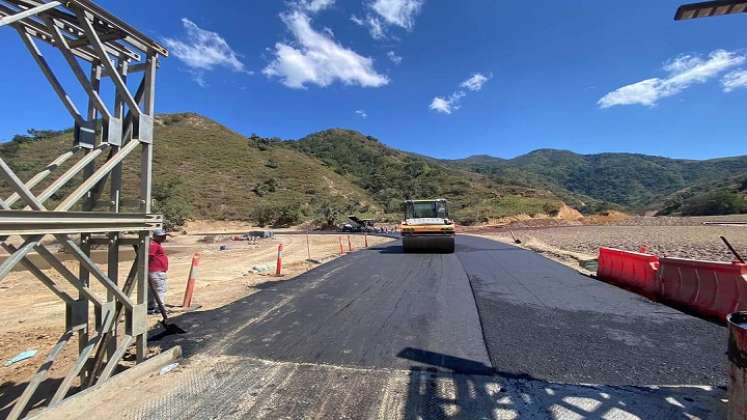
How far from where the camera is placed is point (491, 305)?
24.2ft

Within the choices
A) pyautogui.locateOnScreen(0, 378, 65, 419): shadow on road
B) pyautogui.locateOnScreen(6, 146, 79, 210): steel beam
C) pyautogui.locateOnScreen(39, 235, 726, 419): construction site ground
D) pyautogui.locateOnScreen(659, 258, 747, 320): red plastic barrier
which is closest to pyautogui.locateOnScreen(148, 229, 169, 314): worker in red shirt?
pyautogui.locateOnScreen(39, 235, 726, 419): construction site ground

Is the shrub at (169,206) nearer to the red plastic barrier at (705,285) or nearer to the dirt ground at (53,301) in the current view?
the dirt ground at (53,301)

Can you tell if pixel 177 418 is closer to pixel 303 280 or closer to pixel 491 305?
pixel 491 305

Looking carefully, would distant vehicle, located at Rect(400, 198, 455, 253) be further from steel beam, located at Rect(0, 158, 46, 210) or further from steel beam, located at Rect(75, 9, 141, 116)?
steel beam, located at Rect(0, 158, 46, 210)

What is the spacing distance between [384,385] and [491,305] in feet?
12.8

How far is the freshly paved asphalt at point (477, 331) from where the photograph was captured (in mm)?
4520

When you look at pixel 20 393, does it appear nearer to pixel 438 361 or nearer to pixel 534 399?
pixel 438 361

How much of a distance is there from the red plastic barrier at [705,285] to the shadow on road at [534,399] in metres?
3.28

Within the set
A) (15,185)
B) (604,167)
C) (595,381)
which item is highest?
(604,167)

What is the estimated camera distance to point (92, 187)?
404cm

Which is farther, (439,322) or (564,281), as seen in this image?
(564,281)

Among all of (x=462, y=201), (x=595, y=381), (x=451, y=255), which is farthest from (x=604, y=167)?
(x=595, y=381)

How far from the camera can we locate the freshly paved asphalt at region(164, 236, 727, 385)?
4.52m

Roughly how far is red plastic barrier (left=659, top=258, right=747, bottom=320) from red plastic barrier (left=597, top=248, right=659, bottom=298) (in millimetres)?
310
